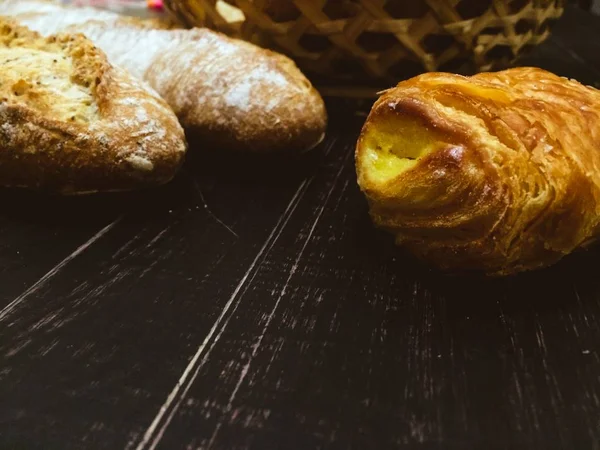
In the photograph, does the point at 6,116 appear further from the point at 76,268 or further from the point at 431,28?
the point at 431,28

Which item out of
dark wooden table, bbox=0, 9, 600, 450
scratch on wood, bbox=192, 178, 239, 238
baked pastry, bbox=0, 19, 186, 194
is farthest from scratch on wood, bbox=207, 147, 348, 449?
baked pastry, bbox=0, 19, 186, 194

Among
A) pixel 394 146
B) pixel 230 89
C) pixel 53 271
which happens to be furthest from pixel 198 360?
pixel 230 89

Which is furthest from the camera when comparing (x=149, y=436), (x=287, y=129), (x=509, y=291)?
(x=287, y=129)

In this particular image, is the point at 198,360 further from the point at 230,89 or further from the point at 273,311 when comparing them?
the point at 230,89

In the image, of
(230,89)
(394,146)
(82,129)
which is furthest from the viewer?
(230,89)

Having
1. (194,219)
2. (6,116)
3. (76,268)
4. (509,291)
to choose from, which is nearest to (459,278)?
(509,291)

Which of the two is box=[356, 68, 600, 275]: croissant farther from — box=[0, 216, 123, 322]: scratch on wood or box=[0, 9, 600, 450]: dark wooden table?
box=[0, 216, 123, 322]: scratch on wood
